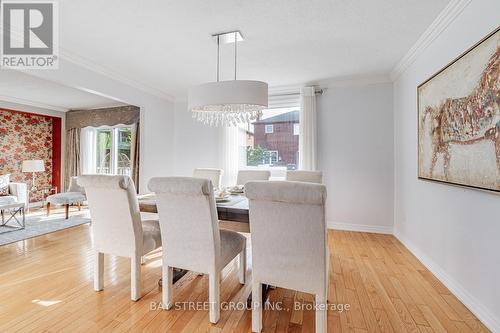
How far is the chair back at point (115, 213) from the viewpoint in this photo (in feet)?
6.38

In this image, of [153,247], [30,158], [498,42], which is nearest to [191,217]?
[153,247]

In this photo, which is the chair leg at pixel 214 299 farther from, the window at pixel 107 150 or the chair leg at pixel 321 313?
the window at pixel 107 150

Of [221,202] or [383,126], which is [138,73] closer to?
[221,202]

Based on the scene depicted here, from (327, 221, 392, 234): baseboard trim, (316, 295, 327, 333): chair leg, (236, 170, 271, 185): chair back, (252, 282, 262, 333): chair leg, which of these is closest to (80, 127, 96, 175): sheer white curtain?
(236, 170, 271, 185): chair back

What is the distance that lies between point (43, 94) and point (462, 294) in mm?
6864

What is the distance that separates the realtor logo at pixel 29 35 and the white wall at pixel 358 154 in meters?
3.50

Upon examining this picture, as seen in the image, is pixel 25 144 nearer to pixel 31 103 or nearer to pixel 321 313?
pixel 31 103

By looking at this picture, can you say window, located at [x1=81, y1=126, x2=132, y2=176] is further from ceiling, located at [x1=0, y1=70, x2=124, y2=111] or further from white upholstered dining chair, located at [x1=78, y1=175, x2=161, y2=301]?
white upholstered dining chair, located at [x1=78, y1=175, x2=161, y2=301]

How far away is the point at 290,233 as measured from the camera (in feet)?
4.99

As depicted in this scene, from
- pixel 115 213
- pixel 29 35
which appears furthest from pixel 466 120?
pixel 29 35

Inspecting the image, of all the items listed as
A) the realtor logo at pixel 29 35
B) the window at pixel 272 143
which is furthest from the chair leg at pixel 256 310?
the window at pixel 272 143

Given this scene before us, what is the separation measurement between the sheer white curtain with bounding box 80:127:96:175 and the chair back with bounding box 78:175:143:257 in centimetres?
488

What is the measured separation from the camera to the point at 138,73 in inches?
148

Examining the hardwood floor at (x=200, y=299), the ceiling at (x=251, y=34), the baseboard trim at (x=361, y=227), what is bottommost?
the hardwood floor at (x=200, y=299)
